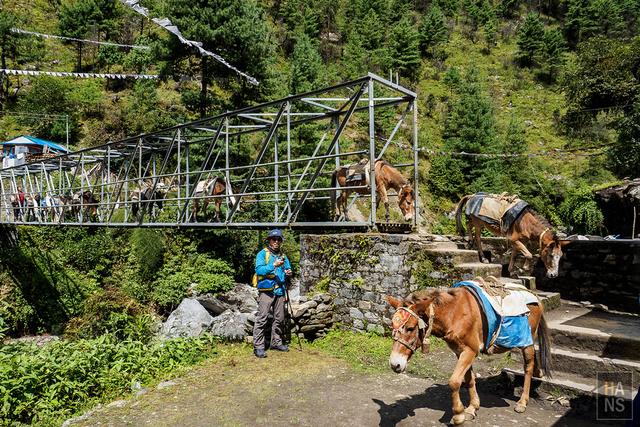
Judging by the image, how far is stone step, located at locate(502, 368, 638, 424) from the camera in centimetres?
429

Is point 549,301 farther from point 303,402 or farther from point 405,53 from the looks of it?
point 405,53

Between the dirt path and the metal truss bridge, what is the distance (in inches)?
105

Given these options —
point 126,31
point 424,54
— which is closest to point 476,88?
point 424,54

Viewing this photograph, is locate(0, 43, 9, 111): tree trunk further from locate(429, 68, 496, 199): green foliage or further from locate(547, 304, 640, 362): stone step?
locate(547, 304, 640, 362): stone step

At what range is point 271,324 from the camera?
7.69 m

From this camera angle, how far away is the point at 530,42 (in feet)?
164

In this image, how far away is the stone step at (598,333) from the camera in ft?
16.2

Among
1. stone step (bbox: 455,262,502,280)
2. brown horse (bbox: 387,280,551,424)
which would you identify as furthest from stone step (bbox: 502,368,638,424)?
stone step (bbox: 455,262,502,280)

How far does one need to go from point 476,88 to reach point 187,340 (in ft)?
110

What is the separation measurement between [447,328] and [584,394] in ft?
6.29

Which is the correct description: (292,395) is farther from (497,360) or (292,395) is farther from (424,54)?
(424,54)

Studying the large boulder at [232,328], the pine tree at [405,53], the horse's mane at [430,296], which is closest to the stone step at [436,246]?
the horse's mane at [430,296]

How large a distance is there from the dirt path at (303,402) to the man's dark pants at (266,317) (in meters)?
0.67

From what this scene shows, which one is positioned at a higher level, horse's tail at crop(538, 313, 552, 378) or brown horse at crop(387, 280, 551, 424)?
brown horse at crop(387, 280, 551, 424)
